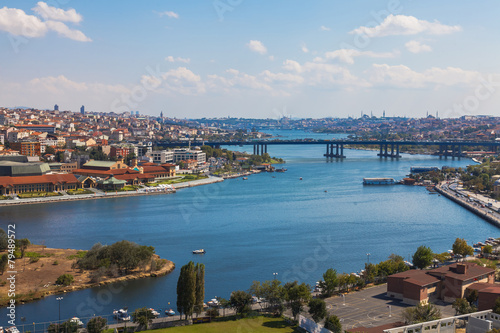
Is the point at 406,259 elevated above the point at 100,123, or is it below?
below

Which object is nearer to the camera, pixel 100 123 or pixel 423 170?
pixel 423 170

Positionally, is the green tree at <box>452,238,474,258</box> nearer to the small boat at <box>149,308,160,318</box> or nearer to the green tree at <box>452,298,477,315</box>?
the green tree at <box>452,298,477,315</box>

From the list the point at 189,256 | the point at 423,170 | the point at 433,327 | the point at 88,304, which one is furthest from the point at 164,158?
the point at 433,327

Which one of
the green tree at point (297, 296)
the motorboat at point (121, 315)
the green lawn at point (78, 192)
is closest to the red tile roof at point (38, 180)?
the green lawn at point (78, 192)

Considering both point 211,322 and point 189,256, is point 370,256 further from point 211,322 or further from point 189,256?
point 211,322

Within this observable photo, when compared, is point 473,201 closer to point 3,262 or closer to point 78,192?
point 78,192

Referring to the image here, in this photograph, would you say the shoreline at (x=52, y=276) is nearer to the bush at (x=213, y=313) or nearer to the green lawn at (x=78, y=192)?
the bush at (x=213, y=313)

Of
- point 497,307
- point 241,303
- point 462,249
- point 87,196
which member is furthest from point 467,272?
point 87,196
